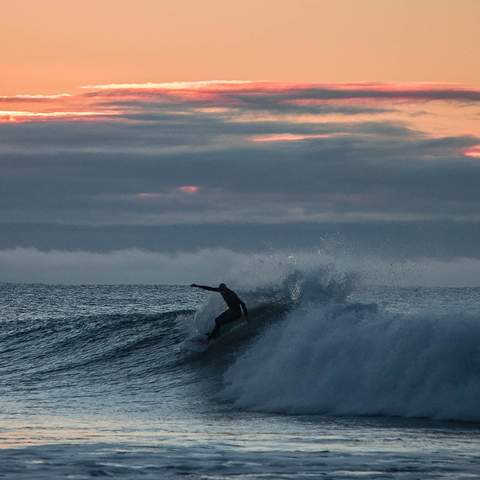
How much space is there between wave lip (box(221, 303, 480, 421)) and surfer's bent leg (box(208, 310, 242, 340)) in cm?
304

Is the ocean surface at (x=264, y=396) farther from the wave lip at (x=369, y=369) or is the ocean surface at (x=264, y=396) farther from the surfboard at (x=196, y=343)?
the surfboard at (x=196, y=343)

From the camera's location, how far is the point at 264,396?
72.4ft

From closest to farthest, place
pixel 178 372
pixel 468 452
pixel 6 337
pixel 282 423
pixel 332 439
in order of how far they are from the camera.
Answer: pixel 468 452 < pixel 332 439 < pixel 282 423 < pixel 178 372 < pixel 6 337

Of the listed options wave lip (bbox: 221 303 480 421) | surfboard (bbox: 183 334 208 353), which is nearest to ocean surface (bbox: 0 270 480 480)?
wave lip (bbox: 221 303 480 421)

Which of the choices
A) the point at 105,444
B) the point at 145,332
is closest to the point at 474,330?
the point at 105,444

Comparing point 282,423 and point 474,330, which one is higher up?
point 474,330

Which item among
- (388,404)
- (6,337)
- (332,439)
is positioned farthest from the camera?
(6,337)

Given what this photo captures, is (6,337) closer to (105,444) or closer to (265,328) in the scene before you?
(265,328)

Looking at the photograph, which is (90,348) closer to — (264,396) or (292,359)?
(292,359)

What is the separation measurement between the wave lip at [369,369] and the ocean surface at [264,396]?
4 centimetres

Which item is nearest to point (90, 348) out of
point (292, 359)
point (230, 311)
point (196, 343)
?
point (196, 343)

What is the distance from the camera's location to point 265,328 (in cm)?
2792

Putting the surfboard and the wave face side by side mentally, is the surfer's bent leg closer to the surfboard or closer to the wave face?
the wave face

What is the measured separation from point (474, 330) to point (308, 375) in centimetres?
356
